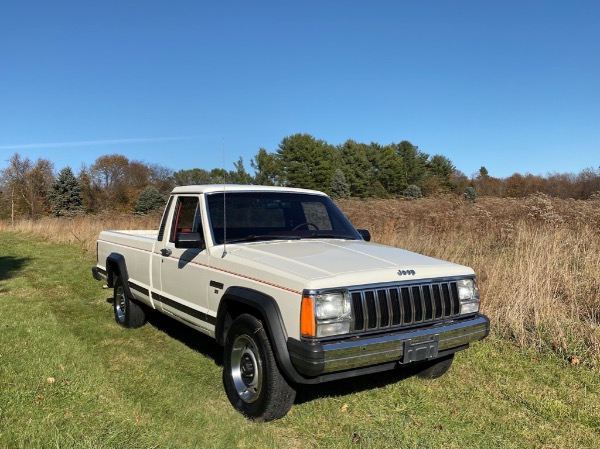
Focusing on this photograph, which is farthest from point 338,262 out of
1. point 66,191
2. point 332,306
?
point 66,191

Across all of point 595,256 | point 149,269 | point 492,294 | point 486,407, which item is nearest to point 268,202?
point 149,269

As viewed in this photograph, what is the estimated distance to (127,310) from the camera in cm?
640

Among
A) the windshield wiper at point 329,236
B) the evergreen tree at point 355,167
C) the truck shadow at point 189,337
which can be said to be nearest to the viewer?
the windshield wiper at point 329,236

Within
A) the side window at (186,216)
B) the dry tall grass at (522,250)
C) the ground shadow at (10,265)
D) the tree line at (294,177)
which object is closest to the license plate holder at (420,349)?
the dry tall grass at (522,250)

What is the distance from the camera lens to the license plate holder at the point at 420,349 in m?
3.46

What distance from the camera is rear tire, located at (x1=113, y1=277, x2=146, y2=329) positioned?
20.9 feet

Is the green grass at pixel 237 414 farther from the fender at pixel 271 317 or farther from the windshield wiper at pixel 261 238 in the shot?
the windshield wiper at pixel 261 238

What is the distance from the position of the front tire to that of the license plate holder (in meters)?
0.89

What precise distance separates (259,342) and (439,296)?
4.88ft

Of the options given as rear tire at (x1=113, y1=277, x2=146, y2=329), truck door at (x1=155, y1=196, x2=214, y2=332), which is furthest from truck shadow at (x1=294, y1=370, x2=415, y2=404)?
rear tire at (x1=113, y1=277, x2=146, y2=329)

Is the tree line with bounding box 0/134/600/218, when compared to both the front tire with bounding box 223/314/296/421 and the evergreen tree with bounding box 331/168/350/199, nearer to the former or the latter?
the evergreen tree with bounding box 331/168/350/199

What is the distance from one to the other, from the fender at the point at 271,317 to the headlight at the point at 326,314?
0.22m

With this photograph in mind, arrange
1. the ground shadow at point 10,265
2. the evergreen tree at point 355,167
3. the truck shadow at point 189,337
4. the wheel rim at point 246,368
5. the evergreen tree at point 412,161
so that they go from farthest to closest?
the evergreen tree at point 412,161, the evergreen tree at point 355,167, the ground shadow at point 10,265, the truck shadow at point 189,337, the wheel rim at point 246,368

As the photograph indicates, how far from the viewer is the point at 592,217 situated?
8945mm
